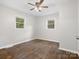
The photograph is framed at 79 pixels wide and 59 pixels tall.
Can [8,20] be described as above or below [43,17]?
below

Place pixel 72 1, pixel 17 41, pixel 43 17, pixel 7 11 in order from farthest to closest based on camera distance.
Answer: pixel 43 17 → pixel 17 41 → pixel 7 11 → pixel 72 1

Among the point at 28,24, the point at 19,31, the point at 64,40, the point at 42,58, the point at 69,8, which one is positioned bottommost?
the point at 42,58

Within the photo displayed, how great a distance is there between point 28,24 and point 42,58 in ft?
13.8

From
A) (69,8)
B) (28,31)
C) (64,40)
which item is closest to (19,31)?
(28,31)

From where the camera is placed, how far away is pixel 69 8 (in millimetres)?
3473

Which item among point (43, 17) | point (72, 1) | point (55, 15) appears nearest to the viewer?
point (72, 1)

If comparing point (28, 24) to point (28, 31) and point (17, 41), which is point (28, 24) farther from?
point (17, 41)

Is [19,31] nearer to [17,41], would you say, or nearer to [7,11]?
[17,41]

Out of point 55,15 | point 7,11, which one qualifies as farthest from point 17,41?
point 55,15

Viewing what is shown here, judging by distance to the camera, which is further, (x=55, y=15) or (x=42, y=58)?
(x=55, y=15)

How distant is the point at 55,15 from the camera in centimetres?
611

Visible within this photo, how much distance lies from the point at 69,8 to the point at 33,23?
4286 millimetres

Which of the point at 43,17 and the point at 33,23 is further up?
the point at 43,17

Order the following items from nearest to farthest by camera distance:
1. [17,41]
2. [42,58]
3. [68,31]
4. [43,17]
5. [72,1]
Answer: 1. [42,58]
2. [72,1]
3. [68,31]
4. [17,41]
5. [43,17]
